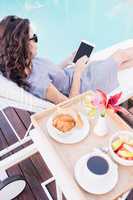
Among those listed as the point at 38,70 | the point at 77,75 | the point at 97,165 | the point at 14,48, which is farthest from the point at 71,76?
the point at 97,165

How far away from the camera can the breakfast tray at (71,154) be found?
38.6 inches

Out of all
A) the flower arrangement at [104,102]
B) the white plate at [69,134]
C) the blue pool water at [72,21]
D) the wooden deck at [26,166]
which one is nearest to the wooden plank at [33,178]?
the wooden deck at [26,166]

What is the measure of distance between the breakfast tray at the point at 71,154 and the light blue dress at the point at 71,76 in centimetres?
28

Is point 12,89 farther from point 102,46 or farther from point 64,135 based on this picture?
point 102,46

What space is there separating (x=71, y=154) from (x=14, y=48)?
1.88ft

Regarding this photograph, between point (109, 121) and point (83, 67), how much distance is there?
0.58 m

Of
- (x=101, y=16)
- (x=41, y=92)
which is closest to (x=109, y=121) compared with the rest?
(x=41, y=92)

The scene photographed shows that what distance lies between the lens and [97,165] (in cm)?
100

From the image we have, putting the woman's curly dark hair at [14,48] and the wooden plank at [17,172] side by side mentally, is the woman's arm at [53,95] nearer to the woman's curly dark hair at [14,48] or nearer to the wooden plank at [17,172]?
the woman's curly dark hair at [14,48]

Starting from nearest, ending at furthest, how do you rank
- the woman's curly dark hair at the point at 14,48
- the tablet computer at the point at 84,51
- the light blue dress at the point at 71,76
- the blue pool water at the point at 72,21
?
the woman's curly dark hair at the point at 14,48, the light blue dress at the point at 71,76, the tablet computer at the point at 84,51, the blue pool water at the point at 72,21

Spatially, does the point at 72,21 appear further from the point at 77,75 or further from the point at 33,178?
the point at 33,178

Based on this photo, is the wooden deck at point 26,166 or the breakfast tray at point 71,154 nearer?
the breakfast tray at point 71,154

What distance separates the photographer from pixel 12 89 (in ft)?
4.70

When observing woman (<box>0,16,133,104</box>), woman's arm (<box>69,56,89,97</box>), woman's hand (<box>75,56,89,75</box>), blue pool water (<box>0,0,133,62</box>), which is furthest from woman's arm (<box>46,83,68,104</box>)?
blue pool water (<box>0,0,133,62</box>)
